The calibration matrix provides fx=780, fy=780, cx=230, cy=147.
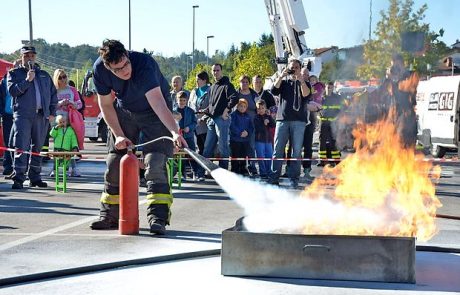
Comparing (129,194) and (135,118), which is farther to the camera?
(135,118)

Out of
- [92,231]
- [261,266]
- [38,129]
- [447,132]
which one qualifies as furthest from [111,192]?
[447,132]

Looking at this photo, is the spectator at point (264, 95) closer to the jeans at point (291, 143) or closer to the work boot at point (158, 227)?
the jeans at point (291, 143)

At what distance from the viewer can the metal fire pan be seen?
5586 mm

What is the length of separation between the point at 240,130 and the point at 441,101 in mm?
10035

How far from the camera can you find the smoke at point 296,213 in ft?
20.6

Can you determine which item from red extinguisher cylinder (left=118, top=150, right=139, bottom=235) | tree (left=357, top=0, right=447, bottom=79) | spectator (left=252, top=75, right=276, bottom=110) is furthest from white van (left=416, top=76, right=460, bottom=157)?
red extinguisher cylinder (left=118, top=150, right=139, bottom=235)

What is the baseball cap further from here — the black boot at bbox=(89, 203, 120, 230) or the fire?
the fire

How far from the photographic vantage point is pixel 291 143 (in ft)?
43.7

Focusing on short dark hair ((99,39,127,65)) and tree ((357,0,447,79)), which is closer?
short dark hair ((99,39,127,65))

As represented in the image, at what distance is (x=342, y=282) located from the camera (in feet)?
18.6

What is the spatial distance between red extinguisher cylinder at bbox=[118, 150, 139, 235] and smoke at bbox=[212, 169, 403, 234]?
1.09 m

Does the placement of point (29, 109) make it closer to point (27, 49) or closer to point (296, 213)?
point (27, 49)

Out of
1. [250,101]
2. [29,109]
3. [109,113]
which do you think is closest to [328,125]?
[250,101]

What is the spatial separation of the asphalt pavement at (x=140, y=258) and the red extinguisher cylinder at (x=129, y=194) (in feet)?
0.43
